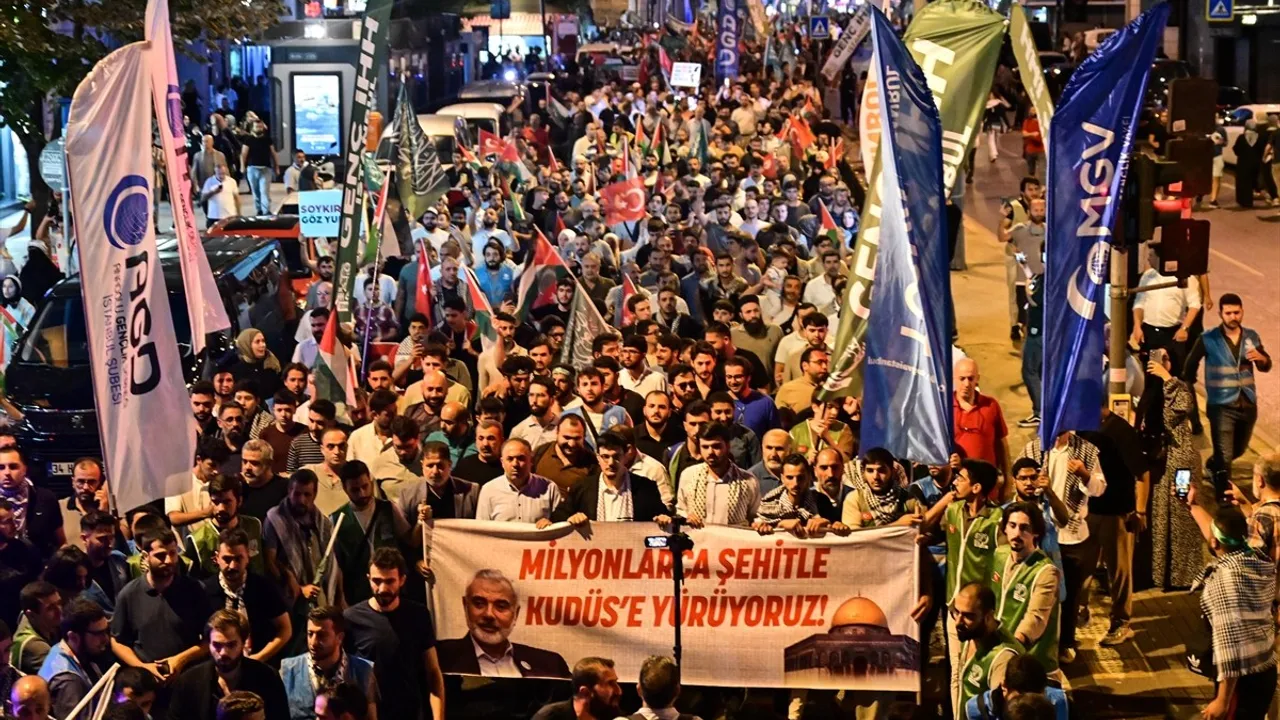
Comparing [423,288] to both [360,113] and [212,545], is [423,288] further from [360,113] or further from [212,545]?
[212,545]

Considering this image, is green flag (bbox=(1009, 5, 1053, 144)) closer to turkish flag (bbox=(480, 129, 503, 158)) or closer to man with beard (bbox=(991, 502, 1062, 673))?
man with beard (bbox=(991, 502, 1062, 673))

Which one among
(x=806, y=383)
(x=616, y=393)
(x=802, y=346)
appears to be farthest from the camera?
(x=802, y=346)

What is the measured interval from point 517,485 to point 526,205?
1451 cm

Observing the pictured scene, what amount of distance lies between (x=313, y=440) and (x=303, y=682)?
333cm

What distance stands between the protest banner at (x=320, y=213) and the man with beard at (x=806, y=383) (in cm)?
807

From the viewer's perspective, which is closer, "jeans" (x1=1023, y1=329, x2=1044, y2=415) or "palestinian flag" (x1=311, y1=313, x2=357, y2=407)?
"palestinian flag" (x1=311, y1=313, x2=357, y2=407)

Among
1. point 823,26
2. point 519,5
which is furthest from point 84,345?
point 519,5

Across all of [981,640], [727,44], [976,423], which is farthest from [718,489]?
[727,44]

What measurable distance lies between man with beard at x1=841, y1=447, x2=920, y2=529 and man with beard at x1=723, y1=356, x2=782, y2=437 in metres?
2.22

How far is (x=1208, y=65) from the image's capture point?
53.2m

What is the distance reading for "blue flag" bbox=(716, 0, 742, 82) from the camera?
45.2 metres

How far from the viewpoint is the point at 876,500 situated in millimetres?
10219

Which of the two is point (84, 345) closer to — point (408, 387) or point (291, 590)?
point (408, 387)

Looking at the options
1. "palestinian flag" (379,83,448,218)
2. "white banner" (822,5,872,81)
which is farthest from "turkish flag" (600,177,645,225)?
"white banner" (822,5,872,81)
